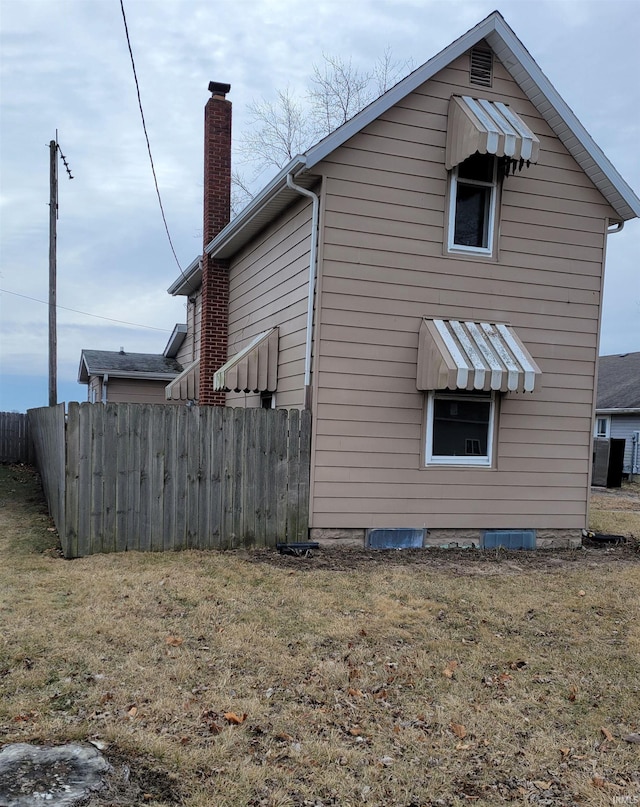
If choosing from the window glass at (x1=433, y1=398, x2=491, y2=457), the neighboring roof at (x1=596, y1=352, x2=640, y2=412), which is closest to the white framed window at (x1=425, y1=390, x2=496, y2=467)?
the window glass at (x1=433, y1=398, x2=491, y2=457)

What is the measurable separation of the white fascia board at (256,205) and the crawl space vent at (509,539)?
5514 mm

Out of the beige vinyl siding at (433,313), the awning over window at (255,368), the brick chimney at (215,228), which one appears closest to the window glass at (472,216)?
the beige vinyl siding at (433,313)

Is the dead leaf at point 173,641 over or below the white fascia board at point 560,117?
below

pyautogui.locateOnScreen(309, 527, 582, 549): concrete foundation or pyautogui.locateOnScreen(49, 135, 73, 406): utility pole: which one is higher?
pyautogui.locateOnScreen(49, 135, 73, 406): utility pole

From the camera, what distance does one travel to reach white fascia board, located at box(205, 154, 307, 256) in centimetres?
777

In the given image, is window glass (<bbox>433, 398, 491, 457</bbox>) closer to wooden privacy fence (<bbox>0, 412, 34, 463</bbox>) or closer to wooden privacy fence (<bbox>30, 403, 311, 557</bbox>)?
wooden privacy fence (<bbox>30, 403, 311, 557</bbox>)

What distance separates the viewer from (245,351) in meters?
9.20

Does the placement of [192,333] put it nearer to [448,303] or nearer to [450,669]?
[448,303]

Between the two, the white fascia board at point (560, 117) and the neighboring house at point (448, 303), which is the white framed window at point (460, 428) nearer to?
the neighboring house at point (448, 303)

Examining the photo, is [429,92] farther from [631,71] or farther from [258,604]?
[631,71]

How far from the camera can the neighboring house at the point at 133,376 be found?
55.2 feet

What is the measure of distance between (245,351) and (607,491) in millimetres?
13936

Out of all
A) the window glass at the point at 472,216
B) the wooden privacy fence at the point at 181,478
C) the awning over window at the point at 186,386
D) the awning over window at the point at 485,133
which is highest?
the awning over window at the point at 485,133

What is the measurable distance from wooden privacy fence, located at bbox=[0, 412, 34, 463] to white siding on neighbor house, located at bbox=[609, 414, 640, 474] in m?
20.0
